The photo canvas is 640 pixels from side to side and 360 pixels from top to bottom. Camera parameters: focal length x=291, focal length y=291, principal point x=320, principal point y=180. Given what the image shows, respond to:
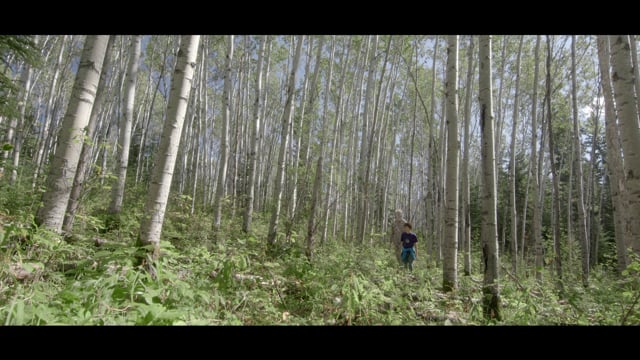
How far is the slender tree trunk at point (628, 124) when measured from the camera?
10.3 ft

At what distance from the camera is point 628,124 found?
3223 millimetres

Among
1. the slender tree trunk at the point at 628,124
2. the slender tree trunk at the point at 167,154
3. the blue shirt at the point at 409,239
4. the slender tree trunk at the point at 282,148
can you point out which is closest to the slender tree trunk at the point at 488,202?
the slender tree trunk at the point at 628,124

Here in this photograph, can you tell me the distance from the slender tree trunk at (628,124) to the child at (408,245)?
3.64 meters

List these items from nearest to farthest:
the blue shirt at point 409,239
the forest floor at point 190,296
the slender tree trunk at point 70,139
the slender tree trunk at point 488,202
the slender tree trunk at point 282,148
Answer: the forest floor at point 190,296
the slender tree trunk at point 70,139
the slender tree trunk at point 488,202
the slender tree trunk at point 282,148
the blue shirt at point 409,239

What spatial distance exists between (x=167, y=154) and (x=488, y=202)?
3.59 m

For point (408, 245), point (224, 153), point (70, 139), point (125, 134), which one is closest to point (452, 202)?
point (408, 245)

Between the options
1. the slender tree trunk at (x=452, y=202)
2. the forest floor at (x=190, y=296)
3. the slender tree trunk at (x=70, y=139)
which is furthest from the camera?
the slender tree trunk at (x=452, y=202)

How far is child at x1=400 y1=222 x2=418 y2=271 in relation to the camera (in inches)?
256

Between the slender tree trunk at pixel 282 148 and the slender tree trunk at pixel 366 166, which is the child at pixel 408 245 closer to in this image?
the slender tree trunk at pixel 366 166

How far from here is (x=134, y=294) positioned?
6.70 ft
